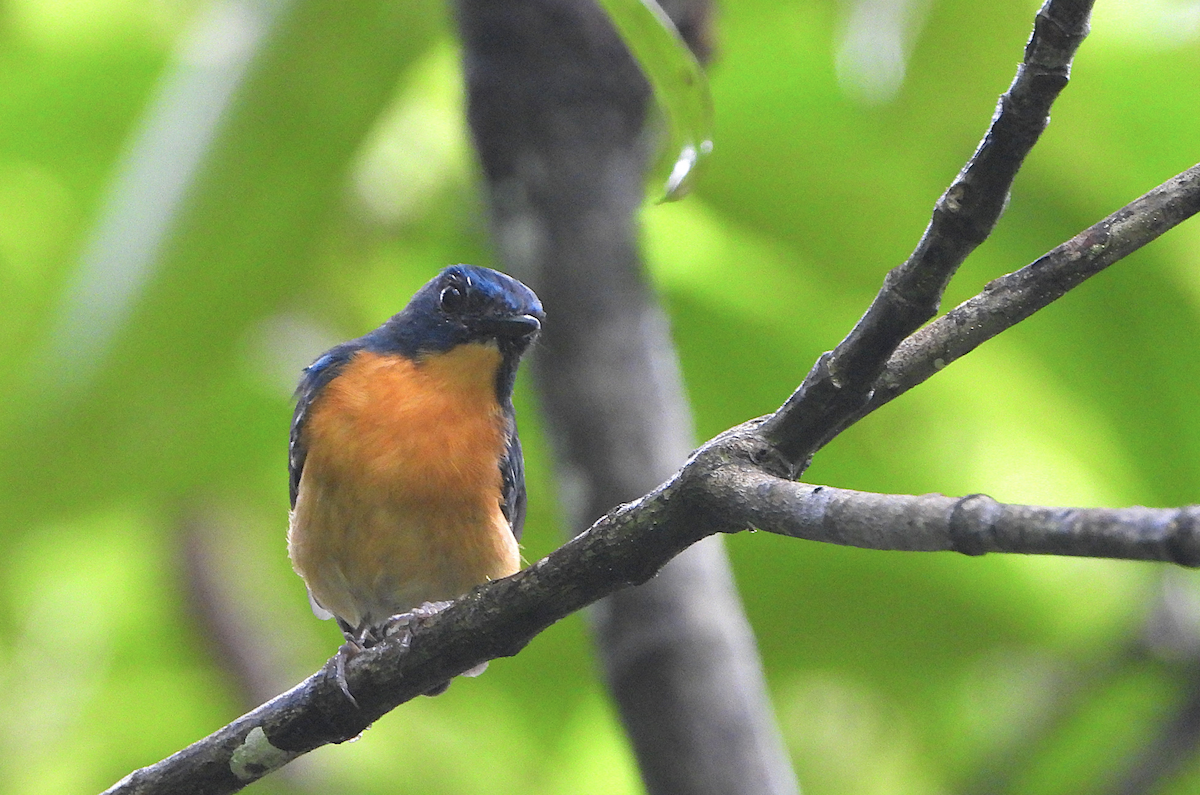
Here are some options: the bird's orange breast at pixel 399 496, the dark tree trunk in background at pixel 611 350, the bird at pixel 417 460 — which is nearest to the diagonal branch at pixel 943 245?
the dark tree trunk in background at pixel 611 350

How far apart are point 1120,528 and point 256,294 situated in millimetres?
3073

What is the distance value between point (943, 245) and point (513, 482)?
9.66 ft

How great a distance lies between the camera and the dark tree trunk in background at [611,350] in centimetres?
378

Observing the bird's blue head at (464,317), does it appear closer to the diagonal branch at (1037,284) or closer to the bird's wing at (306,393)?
the bird's wing at (306,393)

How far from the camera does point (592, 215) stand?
425cm

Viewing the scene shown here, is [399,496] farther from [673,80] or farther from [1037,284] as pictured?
[1037,284]

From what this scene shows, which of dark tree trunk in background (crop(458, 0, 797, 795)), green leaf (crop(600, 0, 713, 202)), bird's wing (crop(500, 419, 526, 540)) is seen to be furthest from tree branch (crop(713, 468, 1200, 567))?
bird's wing (crop(500, 419, 526, 540))

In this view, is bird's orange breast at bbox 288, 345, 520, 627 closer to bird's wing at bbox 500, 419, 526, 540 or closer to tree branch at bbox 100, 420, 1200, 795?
bird's wing at bbox 500, 419, 526, 540

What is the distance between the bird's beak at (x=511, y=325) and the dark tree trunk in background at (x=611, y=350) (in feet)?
0.30

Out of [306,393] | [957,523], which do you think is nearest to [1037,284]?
[957,523]

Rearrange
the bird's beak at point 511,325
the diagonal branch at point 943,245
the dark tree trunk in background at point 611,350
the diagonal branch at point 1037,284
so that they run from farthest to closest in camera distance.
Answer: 1. the bird's beak at point 511,325
2. the dark tree trunk in background at point 611,350
3. the diagonal branch at point 1037,284
4. the diagonal branch at point 943,245

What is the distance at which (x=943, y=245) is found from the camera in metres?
1.99

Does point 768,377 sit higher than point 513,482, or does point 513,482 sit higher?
point 768,377

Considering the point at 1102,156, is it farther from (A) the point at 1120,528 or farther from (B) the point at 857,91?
(A) the point at 1120,528
